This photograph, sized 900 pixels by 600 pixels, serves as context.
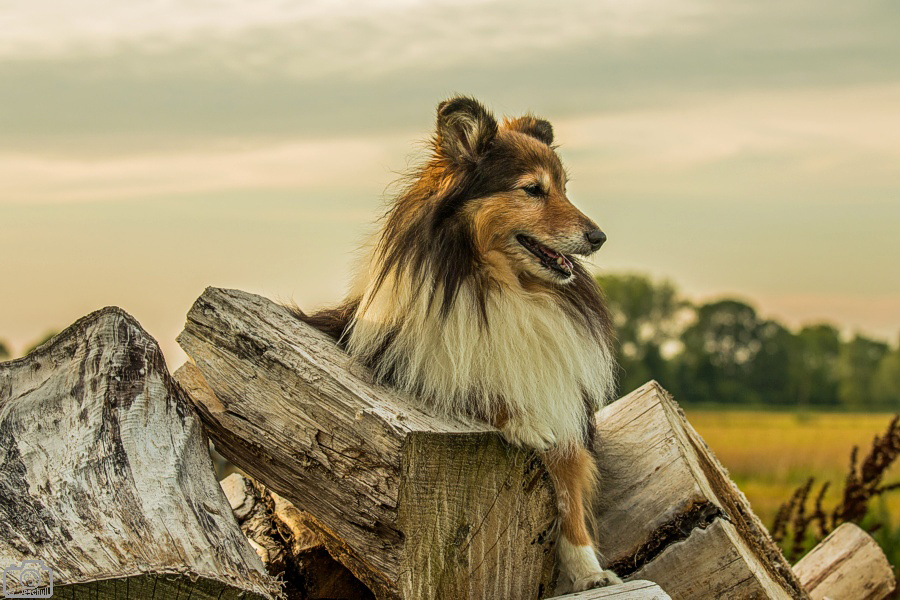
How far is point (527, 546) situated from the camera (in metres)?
4.18

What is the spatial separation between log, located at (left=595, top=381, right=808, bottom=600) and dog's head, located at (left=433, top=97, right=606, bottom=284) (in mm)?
1180

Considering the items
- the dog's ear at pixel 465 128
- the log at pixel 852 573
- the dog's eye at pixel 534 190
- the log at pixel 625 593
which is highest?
the dog's ear at pixel 465 128

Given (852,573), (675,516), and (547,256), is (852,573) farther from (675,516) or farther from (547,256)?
(547,256)

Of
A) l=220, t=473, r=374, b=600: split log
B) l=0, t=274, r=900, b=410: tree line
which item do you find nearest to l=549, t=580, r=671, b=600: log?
l=220, t=473, r=374, b=600: split log

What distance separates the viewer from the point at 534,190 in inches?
176

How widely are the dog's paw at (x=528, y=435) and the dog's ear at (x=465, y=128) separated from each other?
129cm

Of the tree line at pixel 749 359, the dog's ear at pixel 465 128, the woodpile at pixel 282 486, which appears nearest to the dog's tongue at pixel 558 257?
the dog's ear at pixel 465 128

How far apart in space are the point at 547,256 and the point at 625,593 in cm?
158

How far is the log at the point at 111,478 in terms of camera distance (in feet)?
10.8

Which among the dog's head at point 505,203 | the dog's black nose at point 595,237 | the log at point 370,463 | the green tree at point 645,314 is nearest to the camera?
the log at point 370,463

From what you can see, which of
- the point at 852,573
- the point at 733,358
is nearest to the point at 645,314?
the point at 733,358

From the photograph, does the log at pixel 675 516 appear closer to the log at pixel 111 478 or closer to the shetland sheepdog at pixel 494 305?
the shetland sheepdog at pixel 494 305

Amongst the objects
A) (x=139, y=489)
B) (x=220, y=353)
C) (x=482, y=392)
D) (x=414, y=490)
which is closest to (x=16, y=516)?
(x=139, y=489)

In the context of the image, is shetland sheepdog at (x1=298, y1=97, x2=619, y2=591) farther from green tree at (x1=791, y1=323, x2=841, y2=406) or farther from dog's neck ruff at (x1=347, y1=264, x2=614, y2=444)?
green tree at (x1=791, y1=323, x2=841, y2=406)
